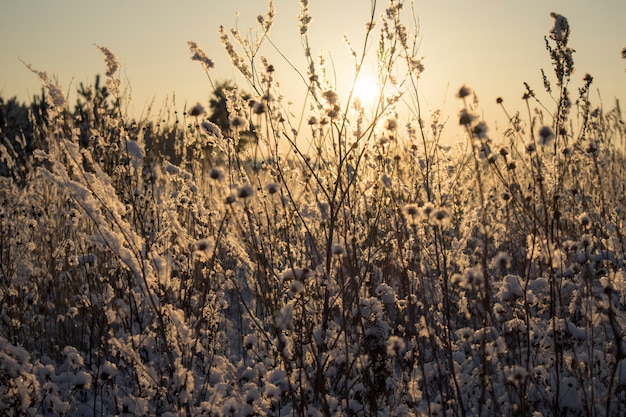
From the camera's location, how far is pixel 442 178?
376 cm

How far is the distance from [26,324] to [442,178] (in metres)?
2.84

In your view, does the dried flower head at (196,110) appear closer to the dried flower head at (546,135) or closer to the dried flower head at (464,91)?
the dried flower head at (464,91)

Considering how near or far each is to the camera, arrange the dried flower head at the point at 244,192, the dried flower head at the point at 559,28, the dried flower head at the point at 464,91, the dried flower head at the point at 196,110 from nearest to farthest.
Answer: the dried flower head at the point at 244,192, the dried flower head at the point at 464,91, the dried flower head at the point at 196,110, the dried flower head at the point at 559,28

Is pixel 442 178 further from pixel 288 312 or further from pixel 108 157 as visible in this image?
pixel 288 312

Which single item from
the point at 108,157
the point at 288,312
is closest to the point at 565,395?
the point at 288,312

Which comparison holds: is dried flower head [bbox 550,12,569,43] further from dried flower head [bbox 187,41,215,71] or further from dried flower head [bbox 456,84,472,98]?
dried flower head [bbox 187,41,215,71]

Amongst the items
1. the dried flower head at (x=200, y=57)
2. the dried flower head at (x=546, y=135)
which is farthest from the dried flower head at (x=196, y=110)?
the dried flower head at (x=546, y=135)

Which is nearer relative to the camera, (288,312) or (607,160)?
(288,312)

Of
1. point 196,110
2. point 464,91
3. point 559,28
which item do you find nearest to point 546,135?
point 464,91

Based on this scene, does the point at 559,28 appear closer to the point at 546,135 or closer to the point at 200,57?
the point at 546,135

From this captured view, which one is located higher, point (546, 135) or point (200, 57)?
point (200, 57)

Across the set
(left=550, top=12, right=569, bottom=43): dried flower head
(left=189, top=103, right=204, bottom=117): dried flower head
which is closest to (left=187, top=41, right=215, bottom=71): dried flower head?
(left=189, top=103, right=204, bottom=117): dried flower head

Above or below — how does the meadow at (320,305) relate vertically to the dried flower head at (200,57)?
below

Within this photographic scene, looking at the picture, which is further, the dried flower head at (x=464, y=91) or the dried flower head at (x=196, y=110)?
the dried flower head at (x=196, y=110)
